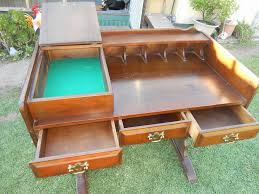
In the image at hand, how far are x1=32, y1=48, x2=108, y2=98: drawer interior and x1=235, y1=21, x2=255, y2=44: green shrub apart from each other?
375 centimetres

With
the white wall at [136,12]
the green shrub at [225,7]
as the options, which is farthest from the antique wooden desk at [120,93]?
the green shrub at [225,7]

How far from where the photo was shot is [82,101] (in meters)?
1.19

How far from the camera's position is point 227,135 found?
1405mm

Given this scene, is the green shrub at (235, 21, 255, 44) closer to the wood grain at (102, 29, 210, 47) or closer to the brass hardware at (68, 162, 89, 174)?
the wood grain at (102, 29, 210, 47)

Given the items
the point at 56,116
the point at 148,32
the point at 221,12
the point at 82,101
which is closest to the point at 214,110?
the point at 148,32

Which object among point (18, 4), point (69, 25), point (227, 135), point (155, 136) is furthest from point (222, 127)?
point (18, 4)

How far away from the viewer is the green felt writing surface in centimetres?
137

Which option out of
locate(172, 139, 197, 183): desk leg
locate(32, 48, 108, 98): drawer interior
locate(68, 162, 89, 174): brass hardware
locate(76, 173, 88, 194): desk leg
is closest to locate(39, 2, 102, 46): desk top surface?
locate(32, 48, 108, 98): drawer interior

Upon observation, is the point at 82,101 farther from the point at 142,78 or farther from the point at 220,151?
the point at 220,151

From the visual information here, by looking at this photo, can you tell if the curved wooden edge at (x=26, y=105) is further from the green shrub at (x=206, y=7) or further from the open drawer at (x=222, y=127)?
the green shrub at (x=206, y=7)

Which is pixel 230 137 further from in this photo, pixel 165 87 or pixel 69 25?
pixel 69 25

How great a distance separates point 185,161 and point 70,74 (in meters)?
1.25

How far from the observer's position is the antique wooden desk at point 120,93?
1.19m

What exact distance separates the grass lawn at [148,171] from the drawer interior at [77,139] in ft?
2.12
